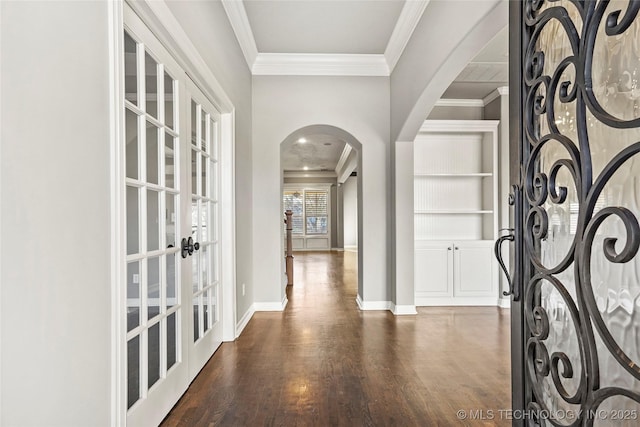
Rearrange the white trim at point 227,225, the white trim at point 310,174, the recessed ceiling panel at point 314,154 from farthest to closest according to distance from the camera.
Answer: the white trim at point 310,174, the recessed ceiling panel at point 314,154, the white trim at point 227,225

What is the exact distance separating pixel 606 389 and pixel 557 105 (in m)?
0.85

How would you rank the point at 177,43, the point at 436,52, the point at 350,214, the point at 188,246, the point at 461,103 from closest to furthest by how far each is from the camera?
the point at 177,43
the point at 188,246
the point at 436,52
the point at 461,103
the point at 350,214

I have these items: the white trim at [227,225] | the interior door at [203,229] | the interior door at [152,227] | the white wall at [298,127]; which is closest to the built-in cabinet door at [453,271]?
the white wall at [298,127]

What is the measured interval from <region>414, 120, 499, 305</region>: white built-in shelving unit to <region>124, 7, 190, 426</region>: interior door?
3.10m

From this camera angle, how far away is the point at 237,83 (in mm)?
3385

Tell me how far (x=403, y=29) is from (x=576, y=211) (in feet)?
9.34

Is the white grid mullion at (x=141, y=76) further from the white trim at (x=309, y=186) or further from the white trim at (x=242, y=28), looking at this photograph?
the white trim at (x=309, y=186)

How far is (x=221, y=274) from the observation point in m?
3.02

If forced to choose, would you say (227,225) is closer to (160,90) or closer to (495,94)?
(160,90)

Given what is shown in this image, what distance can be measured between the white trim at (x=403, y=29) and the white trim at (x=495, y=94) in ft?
4.83

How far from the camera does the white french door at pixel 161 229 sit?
159 cm

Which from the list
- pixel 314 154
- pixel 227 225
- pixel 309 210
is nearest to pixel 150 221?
pixel 227 225

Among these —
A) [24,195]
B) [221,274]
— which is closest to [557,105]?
[24,195]

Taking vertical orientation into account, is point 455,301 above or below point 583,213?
below
